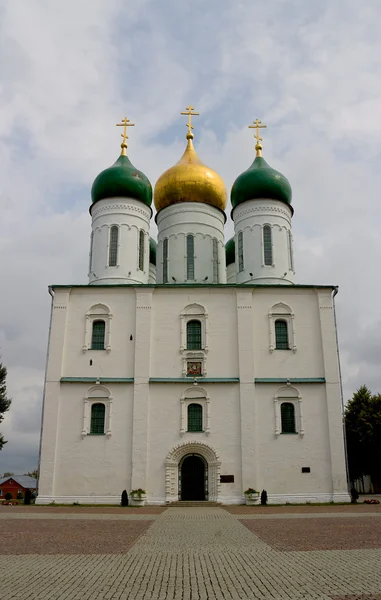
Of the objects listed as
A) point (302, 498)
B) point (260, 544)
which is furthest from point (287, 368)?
point (260, 544)

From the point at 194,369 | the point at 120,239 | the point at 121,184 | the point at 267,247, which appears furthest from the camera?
the point at 121,184

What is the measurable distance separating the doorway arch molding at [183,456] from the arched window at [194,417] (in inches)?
26.2

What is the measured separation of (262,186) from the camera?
27.8 m

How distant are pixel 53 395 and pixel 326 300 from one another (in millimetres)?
12741

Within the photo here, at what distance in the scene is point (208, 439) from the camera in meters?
22.4

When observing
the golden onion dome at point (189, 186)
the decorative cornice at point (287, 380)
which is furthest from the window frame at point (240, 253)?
the decorative cornice at point (287, 380)

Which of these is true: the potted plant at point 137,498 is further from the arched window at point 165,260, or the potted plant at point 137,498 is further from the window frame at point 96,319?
the arched window at point 165,260

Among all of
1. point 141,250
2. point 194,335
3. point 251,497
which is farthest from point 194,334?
point 251,497

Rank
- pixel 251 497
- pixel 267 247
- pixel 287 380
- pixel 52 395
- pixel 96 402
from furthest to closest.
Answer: pixel 267 247 < pixel 287 380 < pixel 96 402 < pixel 52 395 < pixel 251 497

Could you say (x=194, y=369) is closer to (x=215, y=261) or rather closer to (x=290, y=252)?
(x=215, y=261)

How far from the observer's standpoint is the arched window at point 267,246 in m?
26.9

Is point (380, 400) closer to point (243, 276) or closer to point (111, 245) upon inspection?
point (243, 276)

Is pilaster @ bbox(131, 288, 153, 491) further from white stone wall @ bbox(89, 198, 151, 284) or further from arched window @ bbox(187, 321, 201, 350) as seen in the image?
white stone wall @ bbox(89, 198, 151, 284)

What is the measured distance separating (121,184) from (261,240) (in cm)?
769
